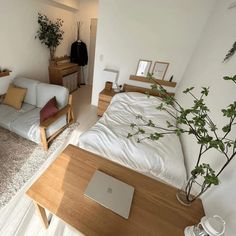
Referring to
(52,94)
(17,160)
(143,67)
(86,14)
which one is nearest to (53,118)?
(52,94)

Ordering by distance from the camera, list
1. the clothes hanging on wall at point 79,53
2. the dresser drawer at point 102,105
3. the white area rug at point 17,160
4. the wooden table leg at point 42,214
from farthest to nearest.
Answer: the clothes hanging on wall at point 79,53, the dresser drawer at point 102,105, the white area rug at point 17,160, the wooden table leg at point 42,214

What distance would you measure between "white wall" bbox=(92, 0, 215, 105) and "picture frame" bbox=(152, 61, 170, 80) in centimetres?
7

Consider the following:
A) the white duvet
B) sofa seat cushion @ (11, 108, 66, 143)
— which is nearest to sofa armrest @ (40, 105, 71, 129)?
sofa seat cushion @ (11, 108, 66, 143)

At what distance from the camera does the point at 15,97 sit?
90.0 inches

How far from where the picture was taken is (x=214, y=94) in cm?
130

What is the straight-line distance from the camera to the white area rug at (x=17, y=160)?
1510 mm

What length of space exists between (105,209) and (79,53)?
418 centimetres

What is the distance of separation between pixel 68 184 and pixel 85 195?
0.46 ft

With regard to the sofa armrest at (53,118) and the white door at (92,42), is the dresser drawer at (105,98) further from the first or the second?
the white door at (92,42)

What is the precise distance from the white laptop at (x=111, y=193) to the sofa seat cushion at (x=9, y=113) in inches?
69.9

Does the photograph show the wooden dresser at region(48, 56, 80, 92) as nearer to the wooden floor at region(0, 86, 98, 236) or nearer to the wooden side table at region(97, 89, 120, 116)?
the wooden side table at region(97, 89, 120, 116)

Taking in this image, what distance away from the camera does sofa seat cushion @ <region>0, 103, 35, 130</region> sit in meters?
2.00

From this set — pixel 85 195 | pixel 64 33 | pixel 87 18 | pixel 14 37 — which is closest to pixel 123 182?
pixel 85 195

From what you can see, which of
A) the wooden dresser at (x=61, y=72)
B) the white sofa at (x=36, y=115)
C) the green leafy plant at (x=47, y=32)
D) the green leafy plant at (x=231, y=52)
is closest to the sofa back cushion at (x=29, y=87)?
the white sofa at (x=36, y=115)
